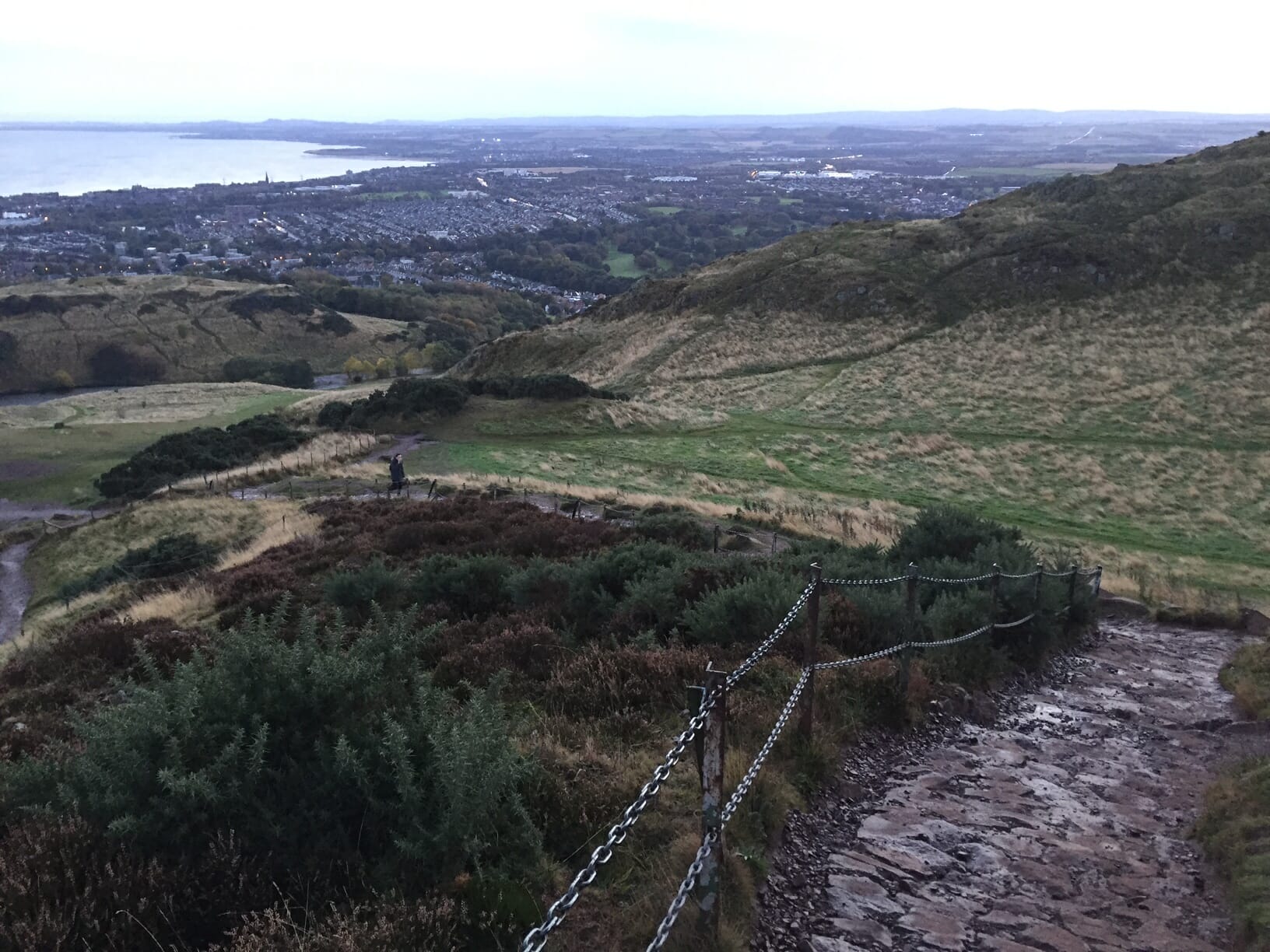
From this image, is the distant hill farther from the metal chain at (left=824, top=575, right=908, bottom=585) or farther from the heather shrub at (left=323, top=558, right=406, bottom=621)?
the metal chain at (left=824, top=575, right=908, bottom=585)

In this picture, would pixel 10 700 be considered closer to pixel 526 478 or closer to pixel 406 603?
pixel 406 603

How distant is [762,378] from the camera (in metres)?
38.5

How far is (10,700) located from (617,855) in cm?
759

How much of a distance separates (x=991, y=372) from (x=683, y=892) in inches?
1399

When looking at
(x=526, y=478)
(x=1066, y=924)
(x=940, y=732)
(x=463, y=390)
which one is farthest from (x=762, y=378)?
(x=1066, y=924)

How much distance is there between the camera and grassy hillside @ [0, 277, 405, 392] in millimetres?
84812

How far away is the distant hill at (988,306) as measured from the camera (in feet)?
116

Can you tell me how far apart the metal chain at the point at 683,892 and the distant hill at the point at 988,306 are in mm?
29875

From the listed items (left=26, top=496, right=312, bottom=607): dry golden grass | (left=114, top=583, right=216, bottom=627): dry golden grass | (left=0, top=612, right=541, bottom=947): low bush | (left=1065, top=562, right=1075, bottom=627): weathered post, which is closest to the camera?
(left=0, top=612, right=541, bottom=947): low bush

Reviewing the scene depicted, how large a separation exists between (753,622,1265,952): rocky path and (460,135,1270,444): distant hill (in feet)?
84.4

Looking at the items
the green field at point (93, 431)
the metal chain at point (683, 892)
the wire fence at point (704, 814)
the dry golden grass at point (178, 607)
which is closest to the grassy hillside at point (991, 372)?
the dry golden grass at point (178, 607)

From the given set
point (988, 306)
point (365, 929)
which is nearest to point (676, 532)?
point (365, 929)

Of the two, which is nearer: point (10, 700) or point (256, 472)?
point (10, 700)

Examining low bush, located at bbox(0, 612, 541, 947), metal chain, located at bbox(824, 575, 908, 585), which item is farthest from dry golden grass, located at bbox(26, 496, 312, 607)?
low bush, located at bbox(0, 612, 541, 947)
